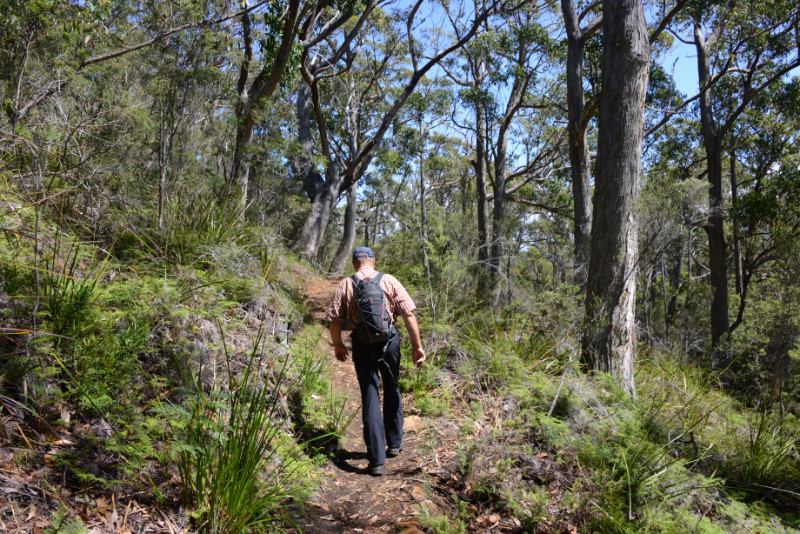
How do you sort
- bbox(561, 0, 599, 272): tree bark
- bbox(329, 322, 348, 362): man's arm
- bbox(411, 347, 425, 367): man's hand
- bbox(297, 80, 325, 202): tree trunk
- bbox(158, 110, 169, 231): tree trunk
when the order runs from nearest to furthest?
bbox(329, 322, 348, 362): man's arm, bbox(411, 347, 425, 367): man's hand, bbox(158, 110, 169, 231): tree trunk, bbox(561, 0, 599, 272): tree bark, bbox(297, 80, 325, 202): tree trunk

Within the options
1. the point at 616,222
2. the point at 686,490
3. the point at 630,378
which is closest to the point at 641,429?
the point at 686,490

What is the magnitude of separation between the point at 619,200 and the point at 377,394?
3645mm

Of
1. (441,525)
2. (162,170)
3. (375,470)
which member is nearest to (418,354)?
(375,470)

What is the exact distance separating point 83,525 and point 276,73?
20.9ft

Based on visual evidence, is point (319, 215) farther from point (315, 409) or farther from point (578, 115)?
point (315, 409)

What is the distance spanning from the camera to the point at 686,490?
325cm

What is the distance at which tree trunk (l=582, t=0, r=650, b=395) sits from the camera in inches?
212

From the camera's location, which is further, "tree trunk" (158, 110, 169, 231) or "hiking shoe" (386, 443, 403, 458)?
"tree trunk" (158, 110, 169, 231)

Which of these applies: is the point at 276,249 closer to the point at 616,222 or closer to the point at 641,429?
the point at 616,222

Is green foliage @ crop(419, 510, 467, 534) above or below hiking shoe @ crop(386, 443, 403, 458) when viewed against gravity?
below

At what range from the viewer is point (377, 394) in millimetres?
4051

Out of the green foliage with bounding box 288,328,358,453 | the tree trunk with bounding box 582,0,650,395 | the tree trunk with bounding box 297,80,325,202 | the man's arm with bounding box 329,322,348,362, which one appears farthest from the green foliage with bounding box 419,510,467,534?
the tree trunk with bounding box 297,80,325,202

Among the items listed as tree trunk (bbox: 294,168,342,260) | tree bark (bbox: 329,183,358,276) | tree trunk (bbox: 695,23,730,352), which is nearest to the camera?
tree trunk (bbox: 294,168,342,260)

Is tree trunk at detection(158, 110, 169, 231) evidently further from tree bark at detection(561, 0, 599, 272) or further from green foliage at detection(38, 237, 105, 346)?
tree bark at detection(561, 0, 599, 272)
